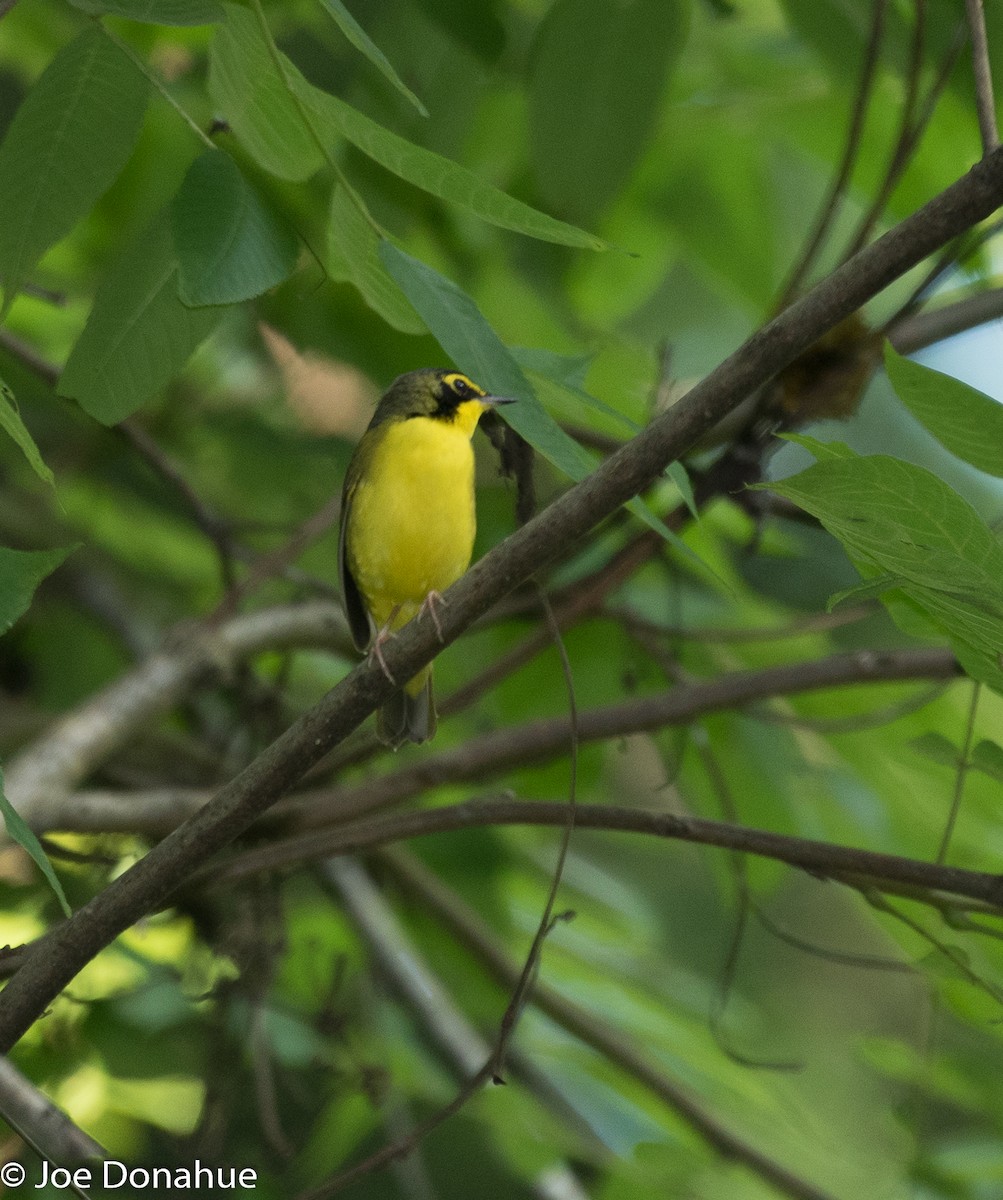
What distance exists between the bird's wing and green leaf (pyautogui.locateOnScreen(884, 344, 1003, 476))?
168 centimetres

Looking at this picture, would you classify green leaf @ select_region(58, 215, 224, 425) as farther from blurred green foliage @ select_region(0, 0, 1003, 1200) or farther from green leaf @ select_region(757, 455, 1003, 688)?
green leaf @ select_region(757, 455, 1003, 688)

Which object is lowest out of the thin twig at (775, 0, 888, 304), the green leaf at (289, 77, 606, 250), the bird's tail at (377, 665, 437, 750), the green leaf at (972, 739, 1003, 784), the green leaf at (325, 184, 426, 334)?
the green leaf at (289, 77, 606, 250)

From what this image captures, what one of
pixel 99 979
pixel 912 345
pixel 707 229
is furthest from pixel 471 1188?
pixel 707 229

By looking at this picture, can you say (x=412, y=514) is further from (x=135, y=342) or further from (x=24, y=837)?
(x=24, y=837)

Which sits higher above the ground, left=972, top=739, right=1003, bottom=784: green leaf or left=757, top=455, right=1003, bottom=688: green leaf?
left=972, top=739, right=1003, bottom=784: green leaf

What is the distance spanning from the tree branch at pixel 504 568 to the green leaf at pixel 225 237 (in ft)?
Result: 1.42

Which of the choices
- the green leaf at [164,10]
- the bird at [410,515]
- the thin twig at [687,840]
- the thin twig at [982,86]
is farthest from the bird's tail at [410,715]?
the thin twig at [982,86]

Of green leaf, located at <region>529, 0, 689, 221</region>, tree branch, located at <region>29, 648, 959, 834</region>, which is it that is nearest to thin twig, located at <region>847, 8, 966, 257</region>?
green leaf, located at <region>529, 0, 689, 221</region>

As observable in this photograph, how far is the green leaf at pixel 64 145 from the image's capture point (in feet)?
5.11

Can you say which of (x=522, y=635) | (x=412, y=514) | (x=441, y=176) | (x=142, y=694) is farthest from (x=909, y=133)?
(x=142, y=694)

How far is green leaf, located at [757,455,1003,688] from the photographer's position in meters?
1.36

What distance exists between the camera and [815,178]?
375cm

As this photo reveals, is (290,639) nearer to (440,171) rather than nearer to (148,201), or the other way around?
(148,201)

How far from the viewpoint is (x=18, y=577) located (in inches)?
59.5
